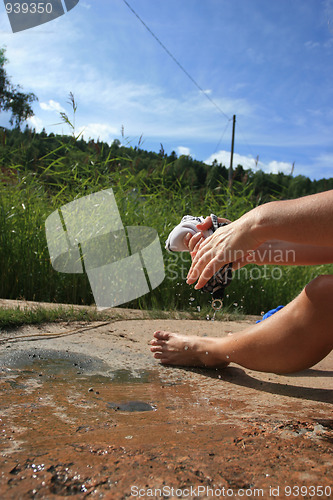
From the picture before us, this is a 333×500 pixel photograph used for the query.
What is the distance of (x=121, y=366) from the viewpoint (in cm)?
205

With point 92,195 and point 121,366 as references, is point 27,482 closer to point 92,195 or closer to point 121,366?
point 121,366

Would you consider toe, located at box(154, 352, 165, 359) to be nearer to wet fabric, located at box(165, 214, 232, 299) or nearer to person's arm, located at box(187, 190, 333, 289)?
wet fabric, located at box(165, 214, 232, 299)

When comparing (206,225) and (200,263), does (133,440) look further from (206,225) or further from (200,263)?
(206,225)

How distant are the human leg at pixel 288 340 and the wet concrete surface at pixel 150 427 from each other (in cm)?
13

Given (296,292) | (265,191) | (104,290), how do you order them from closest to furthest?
(104,290) < (296,292) < (265,191)

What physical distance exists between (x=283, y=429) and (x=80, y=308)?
6.95 feet

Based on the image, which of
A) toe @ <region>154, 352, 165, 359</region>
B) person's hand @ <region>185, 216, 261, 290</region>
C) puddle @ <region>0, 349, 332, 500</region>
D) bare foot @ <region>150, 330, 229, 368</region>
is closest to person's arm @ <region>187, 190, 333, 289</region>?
person's hand @ <region>185, 216, 261, 290</region>

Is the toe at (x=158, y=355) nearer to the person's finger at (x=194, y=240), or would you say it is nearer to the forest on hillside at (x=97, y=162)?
the person's finger at (x=194, y=240)

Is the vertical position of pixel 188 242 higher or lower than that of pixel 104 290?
higher

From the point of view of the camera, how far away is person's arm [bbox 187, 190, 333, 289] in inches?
47.9

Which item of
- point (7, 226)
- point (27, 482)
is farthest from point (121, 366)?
point (7, 226)

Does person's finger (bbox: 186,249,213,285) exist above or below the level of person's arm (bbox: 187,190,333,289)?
below

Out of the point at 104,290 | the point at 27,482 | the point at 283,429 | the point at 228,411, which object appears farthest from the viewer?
the point at 104,290

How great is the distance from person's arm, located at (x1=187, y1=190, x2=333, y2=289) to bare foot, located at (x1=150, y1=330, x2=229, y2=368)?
0.68 meters
